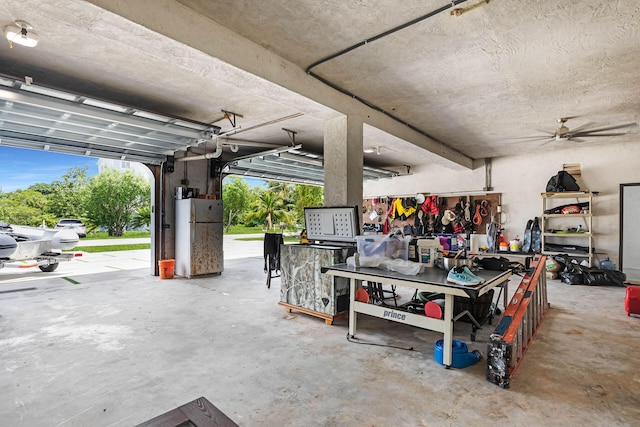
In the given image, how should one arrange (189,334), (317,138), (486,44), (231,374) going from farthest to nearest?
(317,138)
(189,334)
(486,44)
(231,374)

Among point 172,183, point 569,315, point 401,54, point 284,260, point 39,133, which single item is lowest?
point 569,315

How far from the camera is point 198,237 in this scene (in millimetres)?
6742

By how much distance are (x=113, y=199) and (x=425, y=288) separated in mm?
21569

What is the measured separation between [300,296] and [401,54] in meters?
3.04

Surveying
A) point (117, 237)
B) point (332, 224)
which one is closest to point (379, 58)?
point (332, 224)

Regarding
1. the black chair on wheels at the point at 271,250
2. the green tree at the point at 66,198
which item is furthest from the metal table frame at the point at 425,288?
the green tree at the point at 66,198

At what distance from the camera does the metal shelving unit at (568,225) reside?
700 cm

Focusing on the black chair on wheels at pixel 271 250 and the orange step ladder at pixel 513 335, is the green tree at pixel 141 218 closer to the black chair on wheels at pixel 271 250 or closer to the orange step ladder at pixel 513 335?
the black chair on wheels at pixel 271 250

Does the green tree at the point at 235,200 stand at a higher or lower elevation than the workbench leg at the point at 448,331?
higher

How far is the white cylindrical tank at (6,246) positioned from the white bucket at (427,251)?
22.8 ft

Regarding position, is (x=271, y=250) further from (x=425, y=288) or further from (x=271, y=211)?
(x=271, y=211)

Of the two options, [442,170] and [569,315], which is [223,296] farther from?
[442,170]

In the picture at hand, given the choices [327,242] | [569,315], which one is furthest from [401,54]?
[569,315]

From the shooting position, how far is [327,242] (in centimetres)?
438
